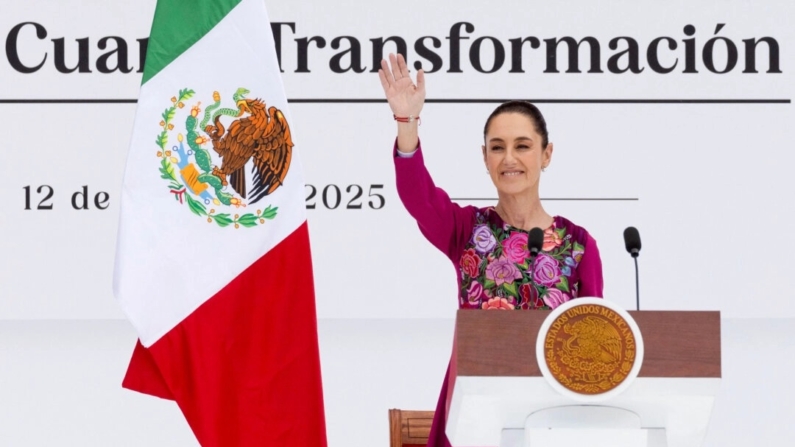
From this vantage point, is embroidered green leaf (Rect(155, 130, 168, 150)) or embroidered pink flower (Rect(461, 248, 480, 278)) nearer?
embroidered pink flower (Rect(461, 248, 480, 278))

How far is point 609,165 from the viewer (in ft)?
13.0

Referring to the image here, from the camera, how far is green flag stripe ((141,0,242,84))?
10.7 ft

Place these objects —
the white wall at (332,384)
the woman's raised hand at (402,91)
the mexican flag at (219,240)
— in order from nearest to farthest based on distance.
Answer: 1. the woman's raised hand at (402,91)
2. the mexican flag at (219,240)
3. the white wall at (332,384)

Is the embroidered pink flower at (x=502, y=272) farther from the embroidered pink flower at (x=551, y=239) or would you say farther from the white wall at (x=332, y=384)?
the white wall at (x=332, y=384)

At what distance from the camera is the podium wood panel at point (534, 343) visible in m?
2.20

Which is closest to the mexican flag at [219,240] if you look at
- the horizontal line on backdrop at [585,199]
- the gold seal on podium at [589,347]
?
the horizontal line on backdrop at [585,199]

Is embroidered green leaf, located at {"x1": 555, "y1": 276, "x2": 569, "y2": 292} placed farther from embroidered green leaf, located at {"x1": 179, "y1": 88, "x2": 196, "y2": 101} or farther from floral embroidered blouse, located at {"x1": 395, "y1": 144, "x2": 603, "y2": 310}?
embroidered green leaf, located at {"x1": 179, "y1": 88, "x2": 196, "y2": 101}

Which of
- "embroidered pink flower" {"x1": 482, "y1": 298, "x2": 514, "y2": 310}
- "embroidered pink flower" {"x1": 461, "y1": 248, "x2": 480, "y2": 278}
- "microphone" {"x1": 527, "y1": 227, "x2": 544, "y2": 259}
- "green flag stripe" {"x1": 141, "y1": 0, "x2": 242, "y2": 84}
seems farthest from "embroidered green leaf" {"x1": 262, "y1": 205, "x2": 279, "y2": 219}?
"microphone" {"x1": 527, "y1": 227, "x2": 544, "y2": 259}

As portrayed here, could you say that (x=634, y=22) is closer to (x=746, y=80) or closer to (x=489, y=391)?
(x=746, y=80)

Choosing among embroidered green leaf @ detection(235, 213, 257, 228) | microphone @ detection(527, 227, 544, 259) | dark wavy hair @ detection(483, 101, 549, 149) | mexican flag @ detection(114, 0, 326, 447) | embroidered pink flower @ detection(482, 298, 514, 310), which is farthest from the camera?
embroidered green leaf @ detection(235, 213, 257, 228)

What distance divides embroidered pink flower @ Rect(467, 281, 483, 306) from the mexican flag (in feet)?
1.61

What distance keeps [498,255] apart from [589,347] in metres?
0.76

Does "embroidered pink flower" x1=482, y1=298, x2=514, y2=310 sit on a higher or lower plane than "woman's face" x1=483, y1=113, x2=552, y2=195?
lower

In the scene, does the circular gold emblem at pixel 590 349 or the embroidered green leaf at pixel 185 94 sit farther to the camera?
the embroidered green leaf at pixel 185 94
